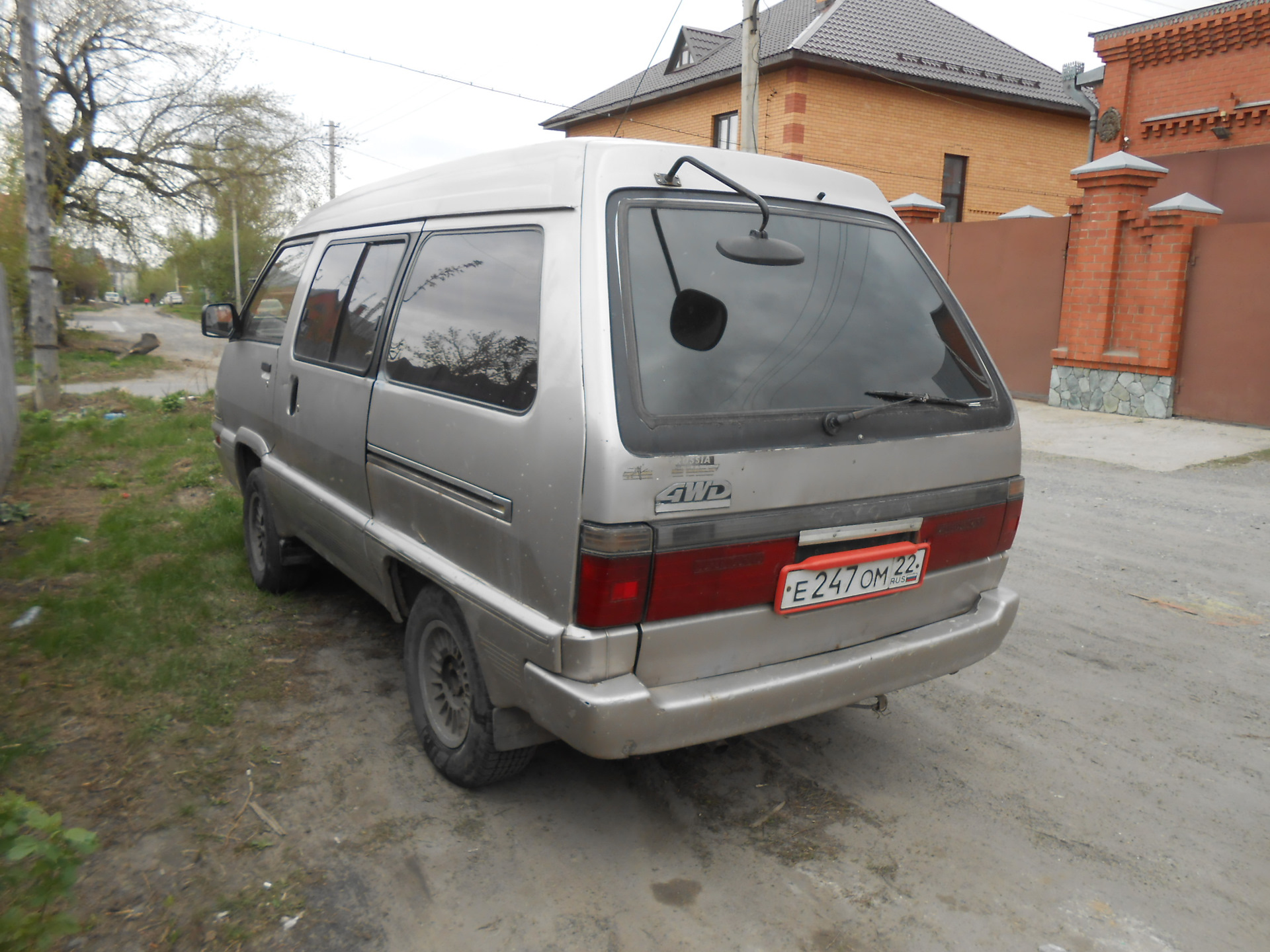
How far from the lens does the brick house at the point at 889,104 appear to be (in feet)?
73.5

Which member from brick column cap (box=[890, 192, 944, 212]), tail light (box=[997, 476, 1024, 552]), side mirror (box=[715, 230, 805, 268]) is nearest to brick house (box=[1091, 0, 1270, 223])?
brick column cap (box=[890, 192, 944, 212])

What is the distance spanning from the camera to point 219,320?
5418mm

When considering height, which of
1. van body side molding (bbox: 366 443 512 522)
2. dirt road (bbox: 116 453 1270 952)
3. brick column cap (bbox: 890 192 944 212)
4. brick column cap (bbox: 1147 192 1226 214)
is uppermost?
brick column cap (bbox: 890 192 944 212)

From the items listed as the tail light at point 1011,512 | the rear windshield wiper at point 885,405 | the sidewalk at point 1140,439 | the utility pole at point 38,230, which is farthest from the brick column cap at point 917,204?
the rear windshield wiper at point 885,405

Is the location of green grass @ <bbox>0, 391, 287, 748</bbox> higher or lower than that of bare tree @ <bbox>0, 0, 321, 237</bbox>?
lower

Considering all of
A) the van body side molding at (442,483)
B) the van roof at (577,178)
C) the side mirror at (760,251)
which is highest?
the van roof at (577,178)

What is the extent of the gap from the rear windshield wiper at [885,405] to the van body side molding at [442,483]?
3.01ft

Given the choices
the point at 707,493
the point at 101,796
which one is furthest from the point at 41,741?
the point at 707,493

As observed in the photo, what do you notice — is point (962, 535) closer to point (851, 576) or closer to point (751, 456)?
point (851, 576)

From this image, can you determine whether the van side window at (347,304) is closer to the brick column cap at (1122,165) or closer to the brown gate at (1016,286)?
the brown gate at (1016,286)

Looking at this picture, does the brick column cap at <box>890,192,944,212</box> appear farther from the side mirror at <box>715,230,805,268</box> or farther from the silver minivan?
the side mirror at <box>715,230,805,268</box>

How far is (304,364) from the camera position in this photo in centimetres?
409

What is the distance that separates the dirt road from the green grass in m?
0.41

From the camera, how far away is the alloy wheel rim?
304cm
